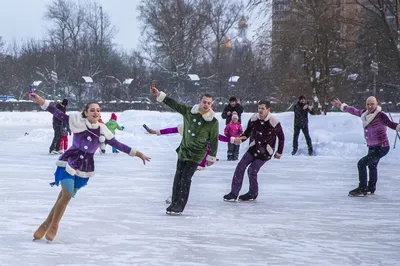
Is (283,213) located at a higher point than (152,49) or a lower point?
lower

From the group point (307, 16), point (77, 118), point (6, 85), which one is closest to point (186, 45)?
point (6, 85)

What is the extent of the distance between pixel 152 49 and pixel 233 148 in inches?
1805

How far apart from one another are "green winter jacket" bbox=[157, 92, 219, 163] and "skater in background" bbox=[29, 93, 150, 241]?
208cm

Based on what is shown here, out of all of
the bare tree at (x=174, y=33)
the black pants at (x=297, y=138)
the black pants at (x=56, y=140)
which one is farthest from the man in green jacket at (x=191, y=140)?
the bare tree at (x=174, y=33)

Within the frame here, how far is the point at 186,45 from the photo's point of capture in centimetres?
6581

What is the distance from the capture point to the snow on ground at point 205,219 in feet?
22.7

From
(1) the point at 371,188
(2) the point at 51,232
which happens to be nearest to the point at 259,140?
(1) the point at 371,188

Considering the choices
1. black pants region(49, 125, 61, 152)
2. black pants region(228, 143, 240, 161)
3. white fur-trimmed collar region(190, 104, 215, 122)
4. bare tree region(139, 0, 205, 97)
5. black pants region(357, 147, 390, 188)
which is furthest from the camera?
bare tree region(139, 0, 205, 97)

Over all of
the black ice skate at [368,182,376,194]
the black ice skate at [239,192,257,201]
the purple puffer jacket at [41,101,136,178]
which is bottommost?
the black ice skate at [239,192,257,201]

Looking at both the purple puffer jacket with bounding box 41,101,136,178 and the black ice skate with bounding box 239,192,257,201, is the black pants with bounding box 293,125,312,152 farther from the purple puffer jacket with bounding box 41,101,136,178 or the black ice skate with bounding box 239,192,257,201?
the purple puffer jacket with bounding box 41,101,136,178

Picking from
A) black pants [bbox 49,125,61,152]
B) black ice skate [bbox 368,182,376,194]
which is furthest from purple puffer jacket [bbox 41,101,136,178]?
black pants [bbox 49,125,61,152]

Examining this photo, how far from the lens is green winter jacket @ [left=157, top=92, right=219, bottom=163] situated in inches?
376

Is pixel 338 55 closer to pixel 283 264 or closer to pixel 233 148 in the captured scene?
pixel 233 148

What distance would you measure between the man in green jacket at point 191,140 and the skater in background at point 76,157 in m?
2.05
